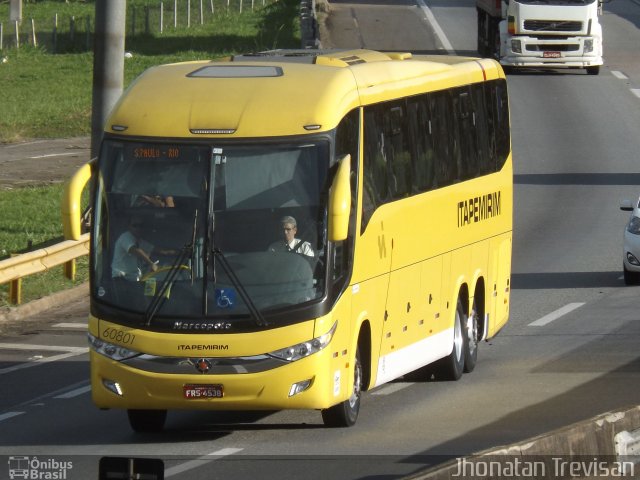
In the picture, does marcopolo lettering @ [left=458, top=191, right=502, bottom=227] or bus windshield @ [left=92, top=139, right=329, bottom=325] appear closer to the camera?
bus windshield @ [left=92, top=139, right=329, bottom=325]

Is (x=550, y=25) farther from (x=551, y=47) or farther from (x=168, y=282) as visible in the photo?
(x=168, y=282)

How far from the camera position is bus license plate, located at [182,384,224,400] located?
531 inches

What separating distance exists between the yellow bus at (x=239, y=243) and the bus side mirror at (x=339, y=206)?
0.02m

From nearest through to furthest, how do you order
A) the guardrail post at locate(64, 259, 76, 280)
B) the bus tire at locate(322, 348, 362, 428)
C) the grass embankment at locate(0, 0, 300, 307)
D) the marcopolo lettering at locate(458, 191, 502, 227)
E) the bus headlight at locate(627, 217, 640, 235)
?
the bus tire at locate(322, 348, 362, 428), the marcopolo lettering at locate(458, 191, 502, 227), the guardrail post at locate(64, 259, 76, 280), the bus headlight at locate(627, 217, 640, 235), the grass embankment at locate(0, 0, 300, 307)

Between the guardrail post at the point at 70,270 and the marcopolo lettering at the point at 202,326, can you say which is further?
the guardrail post at the point at 70,270

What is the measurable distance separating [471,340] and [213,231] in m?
5.29

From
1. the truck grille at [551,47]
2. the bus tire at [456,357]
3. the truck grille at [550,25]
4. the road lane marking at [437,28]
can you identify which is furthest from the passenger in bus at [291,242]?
the road lane marking at [437,28]

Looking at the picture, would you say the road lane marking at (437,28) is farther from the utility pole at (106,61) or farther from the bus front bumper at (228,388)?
the bus front bumper at (228,388)

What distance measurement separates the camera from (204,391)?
13508mm

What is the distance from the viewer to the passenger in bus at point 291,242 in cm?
1370

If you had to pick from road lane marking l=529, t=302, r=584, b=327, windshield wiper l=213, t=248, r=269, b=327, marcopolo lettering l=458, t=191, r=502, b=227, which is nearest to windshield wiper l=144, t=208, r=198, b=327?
windshield wiper l=213, t=248, r=269, b=327

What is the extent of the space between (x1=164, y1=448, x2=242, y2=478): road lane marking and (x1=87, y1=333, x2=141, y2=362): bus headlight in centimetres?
102

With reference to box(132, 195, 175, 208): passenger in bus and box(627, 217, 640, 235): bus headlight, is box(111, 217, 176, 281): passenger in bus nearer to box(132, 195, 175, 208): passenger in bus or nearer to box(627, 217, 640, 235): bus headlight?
box(132, 195, 175, 208): passenger in bus

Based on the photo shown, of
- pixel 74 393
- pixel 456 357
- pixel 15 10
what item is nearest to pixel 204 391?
pixel 74 393
